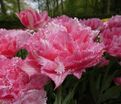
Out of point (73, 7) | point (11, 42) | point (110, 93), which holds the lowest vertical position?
point (73, 7)

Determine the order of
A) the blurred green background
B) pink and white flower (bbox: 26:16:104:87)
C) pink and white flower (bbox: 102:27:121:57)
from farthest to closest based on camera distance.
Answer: the blurred green background < pink and white flower (bbox: 102:27:121:57) < pink and white flower (bbox: 26:16:104:87)

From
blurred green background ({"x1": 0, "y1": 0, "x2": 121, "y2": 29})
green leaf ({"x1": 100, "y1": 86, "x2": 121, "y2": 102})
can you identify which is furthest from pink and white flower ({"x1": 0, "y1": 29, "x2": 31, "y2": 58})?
blurred green background ({"x1": 0, "y1": 0, "x2": 121, "y2": 29})

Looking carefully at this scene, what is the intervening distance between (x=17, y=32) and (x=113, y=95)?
0.19 metres

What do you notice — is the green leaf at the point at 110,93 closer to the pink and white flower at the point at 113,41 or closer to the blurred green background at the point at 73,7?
the pink and white flower at the point at 113,41

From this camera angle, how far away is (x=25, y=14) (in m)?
0.93

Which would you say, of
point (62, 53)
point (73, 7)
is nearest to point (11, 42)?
point (62, 53)

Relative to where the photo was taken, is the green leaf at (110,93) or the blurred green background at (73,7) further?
the blurred green background at (73,7)

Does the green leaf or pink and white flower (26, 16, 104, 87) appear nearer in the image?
pink and white flower (26, 16, 104, 87)

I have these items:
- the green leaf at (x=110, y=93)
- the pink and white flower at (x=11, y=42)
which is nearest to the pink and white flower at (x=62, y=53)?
the pink and white flower at (x=11, y=42)

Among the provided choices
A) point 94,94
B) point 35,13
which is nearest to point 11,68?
point 94,94

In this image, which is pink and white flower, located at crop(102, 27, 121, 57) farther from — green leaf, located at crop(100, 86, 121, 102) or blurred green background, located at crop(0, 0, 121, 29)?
blurred green background, located at crop(0, 0, 121, 29)

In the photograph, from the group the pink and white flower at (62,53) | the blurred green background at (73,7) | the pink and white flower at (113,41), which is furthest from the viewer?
the blurred green background at (73,7)

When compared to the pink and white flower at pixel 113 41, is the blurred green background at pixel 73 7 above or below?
below

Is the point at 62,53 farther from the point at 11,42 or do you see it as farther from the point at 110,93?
the point at 110,93
